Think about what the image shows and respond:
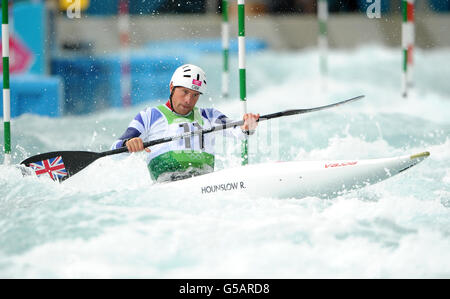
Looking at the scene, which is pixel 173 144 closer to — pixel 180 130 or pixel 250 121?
pixel 180 130

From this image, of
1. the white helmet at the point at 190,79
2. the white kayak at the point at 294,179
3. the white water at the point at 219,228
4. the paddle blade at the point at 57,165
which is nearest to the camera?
the white water at the point at 219,228

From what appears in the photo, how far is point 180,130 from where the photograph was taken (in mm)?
5262

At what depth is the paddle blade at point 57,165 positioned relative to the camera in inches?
216

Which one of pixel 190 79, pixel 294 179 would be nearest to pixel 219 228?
pixel 294 179

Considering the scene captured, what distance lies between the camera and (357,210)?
467cm

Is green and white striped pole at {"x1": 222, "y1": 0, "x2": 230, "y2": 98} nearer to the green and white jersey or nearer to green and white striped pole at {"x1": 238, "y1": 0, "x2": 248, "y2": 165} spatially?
green and white striped pole at {"x1": 238, "y1": 0, "x2": 248, "y2": 165}

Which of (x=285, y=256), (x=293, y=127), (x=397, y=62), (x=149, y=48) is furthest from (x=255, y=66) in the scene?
(x=285, y=256)

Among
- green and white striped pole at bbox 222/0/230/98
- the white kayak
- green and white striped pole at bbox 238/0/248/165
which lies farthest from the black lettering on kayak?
green and white striped pole at bbox 222/0/230/98

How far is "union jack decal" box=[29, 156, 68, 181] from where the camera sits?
549 cm

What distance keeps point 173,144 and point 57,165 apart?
874 millimetres

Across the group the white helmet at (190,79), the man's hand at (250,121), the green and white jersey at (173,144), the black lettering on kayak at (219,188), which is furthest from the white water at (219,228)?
the white helmet at (190,79)

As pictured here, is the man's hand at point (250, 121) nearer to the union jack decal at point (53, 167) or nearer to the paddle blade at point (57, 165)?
the paddle blade at point (57, 165)

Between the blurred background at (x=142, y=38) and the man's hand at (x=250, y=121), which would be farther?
the blurred background at (x=142, y=38)

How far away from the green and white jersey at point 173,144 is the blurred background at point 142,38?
3.76m
